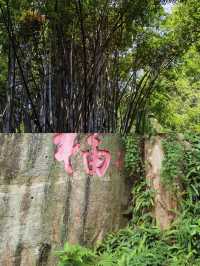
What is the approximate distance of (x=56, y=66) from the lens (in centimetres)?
350

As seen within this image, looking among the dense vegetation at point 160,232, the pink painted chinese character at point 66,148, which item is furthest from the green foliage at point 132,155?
the pink painted chinese character at point 66,148

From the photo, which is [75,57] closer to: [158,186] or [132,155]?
[132,155]

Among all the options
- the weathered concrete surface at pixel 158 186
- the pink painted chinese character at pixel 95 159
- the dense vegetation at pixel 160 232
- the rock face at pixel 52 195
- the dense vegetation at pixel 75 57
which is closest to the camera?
the dense vegetation at pixel 160 232

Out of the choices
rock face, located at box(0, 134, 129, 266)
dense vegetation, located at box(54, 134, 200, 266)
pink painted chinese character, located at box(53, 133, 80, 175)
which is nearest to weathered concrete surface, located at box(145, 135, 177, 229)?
dense vegetation, located at box(54, 134, 200, 266)

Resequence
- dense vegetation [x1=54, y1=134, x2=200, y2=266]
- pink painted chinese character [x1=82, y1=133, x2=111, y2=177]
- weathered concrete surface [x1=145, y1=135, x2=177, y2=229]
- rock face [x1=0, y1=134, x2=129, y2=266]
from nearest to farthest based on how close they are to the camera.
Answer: dense vegetation [x1=54, y1=134, x2=200, y2=266] < weathered concrete surface [x1=145, y1=135, x2=177, y2=229] < rock face [x1=0, y1=134, x2=129, y2=266] < pink painted chinese character [x1=82, y1=133, x2=111, y2=177]

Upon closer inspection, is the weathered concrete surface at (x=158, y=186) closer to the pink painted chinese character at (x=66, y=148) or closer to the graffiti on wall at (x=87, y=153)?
the graffiti on wall at (x=87, y=153)

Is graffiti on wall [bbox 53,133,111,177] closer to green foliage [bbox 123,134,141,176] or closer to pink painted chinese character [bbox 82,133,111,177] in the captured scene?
pink painted chinese character [bbox 82,133,111,177]

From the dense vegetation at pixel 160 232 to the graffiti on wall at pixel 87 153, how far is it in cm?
17

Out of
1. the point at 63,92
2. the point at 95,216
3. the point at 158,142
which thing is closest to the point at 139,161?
the point at 158,142

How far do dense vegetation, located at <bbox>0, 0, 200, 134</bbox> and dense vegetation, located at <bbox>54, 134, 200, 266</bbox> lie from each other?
1.20 feet

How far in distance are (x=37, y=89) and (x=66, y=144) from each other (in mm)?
1120

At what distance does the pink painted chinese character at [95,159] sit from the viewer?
2.77 m

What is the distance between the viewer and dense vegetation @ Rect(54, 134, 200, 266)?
2.27 meters

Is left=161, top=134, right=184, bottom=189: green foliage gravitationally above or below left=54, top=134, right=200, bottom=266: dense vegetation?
above
